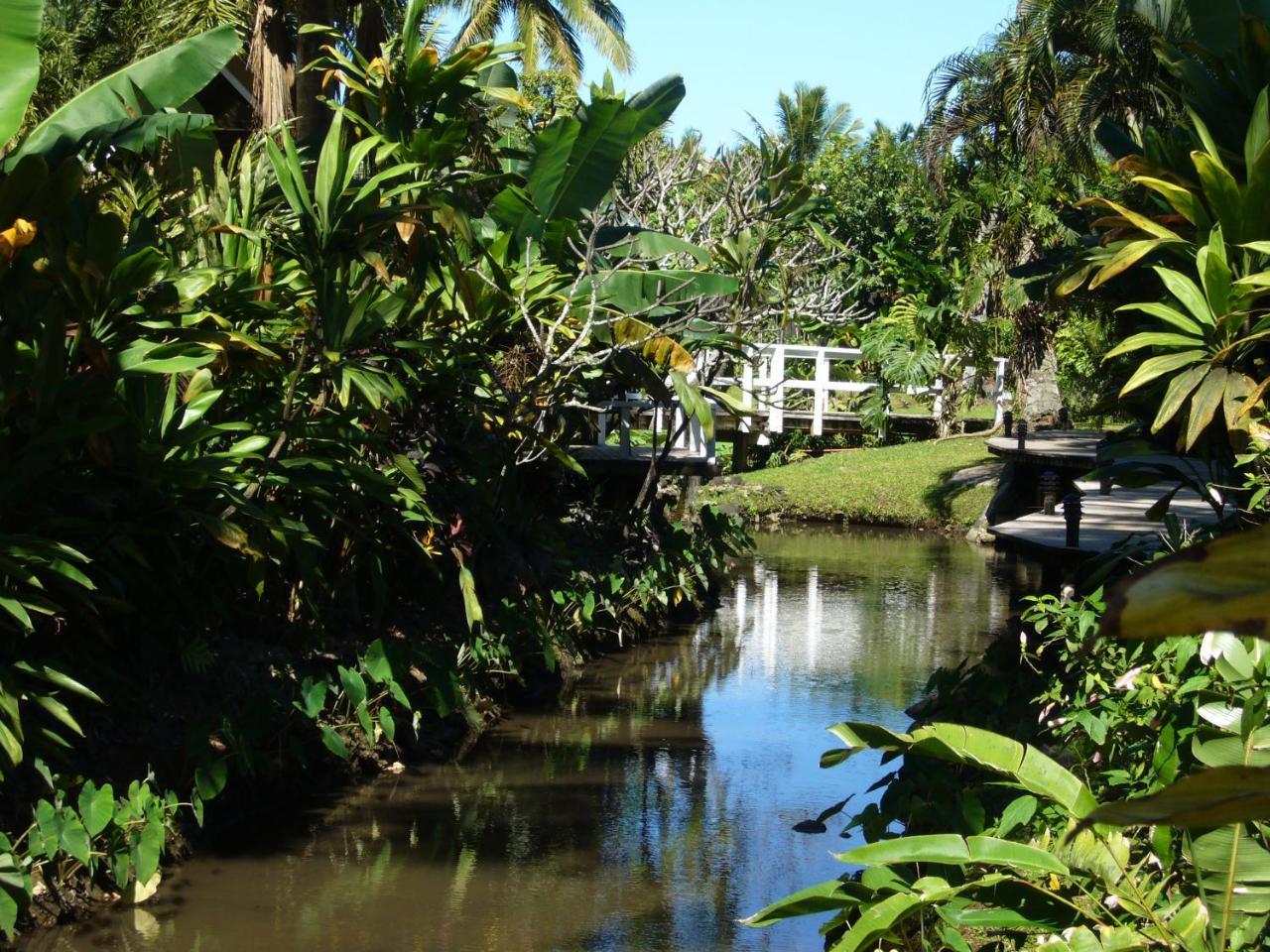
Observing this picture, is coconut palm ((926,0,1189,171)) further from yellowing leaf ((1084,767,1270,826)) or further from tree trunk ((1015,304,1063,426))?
yellowing leaf ((1084,767,1270,826))

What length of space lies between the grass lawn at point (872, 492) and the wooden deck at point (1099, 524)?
5.95 meters

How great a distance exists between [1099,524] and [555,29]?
19220 mm

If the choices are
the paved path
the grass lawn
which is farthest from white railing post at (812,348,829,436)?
the paved path

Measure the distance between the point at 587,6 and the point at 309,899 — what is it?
25.0m

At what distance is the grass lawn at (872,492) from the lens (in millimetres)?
19719

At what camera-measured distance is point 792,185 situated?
11445 millimetres

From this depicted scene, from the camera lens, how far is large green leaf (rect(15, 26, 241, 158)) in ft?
20.9

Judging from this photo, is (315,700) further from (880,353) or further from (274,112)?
(880,353)

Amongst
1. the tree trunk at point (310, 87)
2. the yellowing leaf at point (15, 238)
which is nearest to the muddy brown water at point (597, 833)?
the yellowing leaf at point (15, 238)

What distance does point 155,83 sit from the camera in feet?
21.7

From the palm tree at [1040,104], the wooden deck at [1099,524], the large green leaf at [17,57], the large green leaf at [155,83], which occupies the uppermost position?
the palm tree at [1040,104]

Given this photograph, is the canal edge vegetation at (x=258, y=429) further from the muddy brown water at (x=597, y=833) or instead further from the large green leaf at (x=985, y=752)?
the large green leaf at (x=985, y=752)

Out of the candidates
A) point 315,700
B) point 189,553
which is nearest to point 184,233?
point 189,553

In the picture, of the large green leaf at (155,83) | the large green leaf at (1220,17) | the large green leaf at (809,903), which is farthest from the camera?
the large green leaf at (1220,17)
